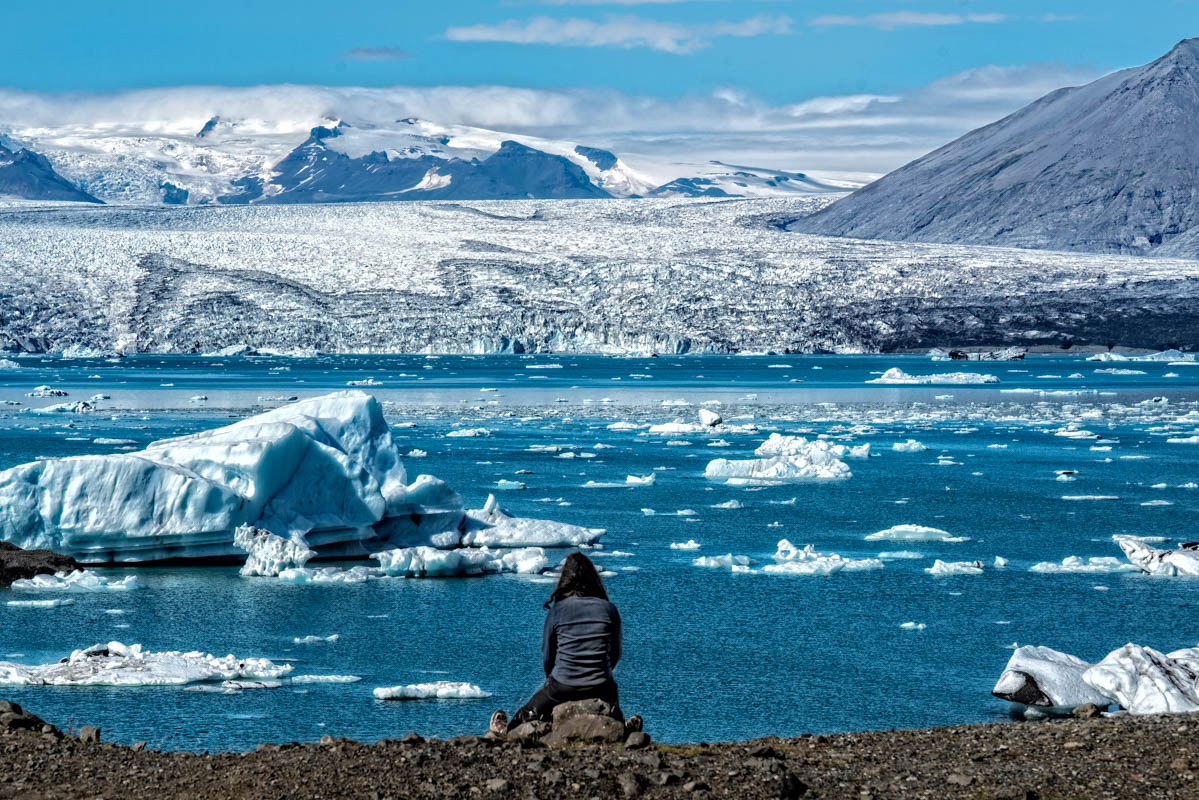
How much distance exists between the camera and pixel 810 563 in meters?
12.6

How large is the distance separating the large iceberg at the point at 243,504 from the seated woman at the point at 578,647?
6.73 metres

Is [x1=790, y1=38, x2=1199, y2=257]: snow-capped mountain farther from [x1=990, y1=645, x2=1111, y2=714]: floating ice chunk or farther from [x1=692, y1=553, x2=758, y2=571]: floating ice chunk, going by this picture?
[x1=990, y1=645, x2=1111, y2=714]: floating ice chunk

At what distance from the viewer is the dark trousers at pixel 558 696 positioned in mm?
5887

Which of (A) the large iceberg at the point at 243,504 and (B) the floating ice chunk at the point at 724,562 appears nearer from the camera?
(A) the large iceberg at the point at 243,504

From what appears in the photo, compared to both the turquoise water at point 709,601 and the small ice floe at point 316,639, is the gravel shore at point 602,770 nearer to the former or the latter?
the turquoise water at point 709,601

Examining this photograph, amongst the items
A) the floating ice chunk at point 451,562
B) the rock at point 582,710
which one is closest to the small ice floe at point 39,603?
the floating ice chunk at point 451,562

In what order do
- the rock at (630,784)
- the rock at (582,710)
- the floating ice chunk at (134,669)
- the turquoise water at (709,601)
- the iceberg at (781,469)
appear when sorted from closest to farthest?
the rock at (630,784)
the rock at (582,710)
the turquoise water at (709,601)
the floating ice chunk at (134,669)
the iceberg at (781,469)

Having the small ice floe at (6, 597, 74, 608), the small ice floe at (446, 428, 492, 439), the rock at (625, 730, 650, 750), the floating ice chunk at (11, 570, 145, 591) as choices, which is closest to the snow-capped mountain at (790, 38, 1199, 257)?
the small ice floe at (446, 428, 492, 439)

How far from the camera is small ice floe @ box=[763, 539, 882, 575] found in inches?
491

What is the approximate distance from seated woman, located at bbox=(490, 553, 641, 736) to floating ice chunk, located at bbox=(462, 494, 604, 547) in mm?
7544

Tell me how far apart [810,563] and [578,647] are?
275 inches

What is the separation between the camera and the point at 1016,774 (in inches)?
211

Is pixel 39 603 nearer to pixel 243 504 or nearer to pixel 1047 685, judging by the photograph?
pixel 243 504

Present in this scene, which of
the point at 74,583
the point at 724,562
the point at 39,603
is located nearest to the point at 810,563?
the point at 724,562
